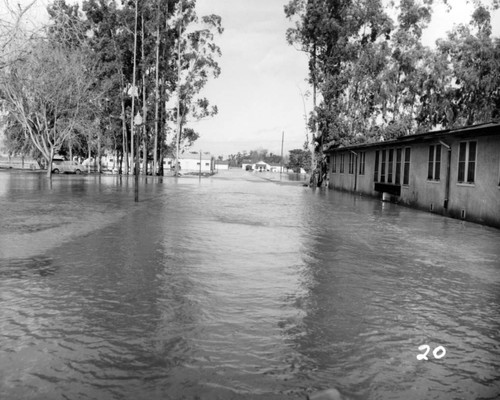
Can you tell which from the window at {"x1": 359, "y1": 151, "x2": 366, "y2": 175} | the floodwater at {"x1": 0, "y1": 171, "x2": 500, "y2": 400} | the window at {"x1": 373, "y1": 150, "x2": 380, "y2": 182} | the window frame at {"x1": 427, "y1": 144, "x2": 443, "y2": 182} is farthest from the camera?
the window at {"x1": 359, "y1": 151, "x2": 366, "y2": 175}

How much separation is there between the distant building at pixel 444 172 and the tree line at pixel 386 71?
663 inches

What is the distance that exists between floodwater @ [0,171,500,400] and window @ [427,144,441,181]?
989 centimetres

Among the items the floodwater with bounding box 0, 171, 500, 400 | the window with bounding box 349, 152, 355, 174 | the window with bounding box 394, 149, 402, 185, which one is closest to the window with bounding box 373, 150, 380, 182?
the window with bounding box 394, 149, 402, 185

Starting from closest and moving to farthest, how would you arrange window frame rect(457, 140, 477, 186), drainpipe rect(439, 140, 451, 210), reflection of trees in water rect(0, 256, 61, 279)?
reflection of trees in water rect(0, 256, 61, 279)
window frame rect(457, 140, 477, 186)
drainpipe rect(439, 140, 451, 210)

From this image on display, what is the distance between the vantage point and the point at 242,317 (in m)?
5.94

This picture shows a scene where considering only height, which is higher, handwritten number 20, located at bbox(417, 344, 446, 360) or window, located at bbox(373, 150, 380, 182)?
window, located at bbox(373, 150, 380, 182)

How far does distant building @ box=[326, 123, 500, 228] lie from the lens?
1742cm

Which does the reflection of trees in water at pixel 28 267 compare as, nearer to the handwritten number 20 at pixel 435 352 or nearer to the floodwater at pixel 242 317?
the floodwater at pixel 242 317

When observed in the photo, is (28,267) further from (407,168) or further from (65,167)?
(65,167)

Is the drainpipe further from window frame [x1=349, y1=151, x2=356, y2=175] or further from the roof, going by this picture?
window frame [x1=349, y1=151, x2=356, y2=175]

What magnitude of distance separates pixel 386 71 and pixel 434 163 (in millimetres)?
34755

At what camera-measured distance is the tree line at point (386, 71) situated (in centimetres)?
4769

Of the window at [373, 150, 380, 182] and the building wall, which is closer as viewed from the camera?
the building wall

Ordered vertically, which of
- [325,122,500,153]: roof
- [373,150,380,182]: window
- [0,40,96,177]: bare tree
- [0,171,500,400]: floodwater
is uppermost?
[0,40,96,177]: bare tree
